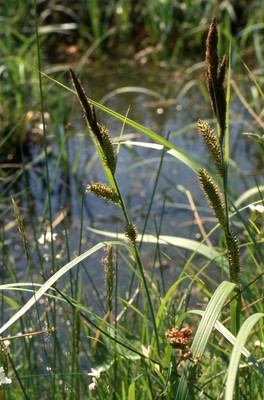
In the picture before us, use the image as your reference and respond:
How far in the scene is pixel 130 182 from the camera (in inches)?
143

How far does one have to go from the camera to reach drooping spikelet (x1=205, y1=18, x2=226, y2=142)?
909 millimetres

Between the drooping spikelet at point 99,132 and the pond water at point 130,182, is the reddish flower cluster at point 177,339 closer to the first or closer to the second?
the drooping spikelet at point 99,132

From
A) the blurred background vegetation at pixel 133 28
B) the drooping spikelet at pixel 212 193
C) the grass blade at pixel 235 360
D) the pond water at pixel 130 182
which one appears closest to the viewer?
the grass blade at pixel 235 360

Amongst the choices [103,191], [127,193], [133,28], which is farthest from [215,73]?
[133,28]

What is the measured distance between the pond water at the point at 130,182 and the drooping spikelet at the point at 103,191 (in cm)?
153

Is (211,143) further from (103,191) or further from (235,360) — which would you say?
(235,360)

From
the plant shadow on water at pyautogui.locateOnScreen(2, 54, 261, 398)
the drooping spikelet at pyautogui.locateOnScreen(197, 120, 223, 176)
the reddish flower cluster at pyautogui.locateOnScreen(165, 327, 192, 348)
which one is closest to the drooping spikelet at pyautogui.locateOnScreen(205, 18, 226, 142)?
the drooping spikelet at pyautogui.locateOnScreen(197, 120, 223, 176)

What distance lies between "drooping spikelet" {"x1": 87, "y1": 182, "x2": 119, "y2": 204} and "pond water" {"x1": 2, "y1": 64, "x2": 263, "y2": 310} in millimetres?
1535

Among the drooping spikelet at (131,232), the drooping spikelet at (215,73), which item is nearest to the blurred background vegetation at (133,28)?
Result: the drooping spikelet at (131,232)

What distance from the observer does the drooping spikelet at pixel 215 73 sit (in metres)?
0.91

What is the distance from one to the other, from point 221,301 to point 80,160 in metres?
2.91

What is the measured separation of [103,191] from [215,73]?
24 centimetres

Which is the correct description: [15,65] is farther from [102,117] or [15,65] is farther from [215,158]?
[215,158]

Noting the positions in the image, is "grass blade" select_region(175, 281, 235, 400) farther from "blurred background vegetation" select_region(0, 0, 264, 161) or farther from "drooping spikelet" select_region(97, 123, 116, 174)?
"blurred background vegetation" select_region(0, 0, 264, 161)
